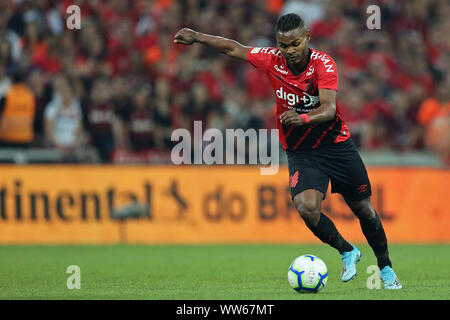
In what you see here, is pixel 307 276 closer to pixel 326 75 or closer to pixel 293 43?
pixel 326 75

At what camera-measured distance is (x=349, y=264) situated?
8664mm

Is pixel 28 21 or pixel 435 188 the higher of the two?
pixel 28 21

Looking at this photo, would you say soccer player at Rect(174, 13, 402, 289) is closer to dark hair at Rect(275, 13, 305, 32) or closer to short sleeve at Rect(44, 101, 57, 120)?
dark hair at Rect(275, 13, 305, 32)

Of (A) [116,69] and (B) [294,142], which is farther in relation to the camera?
(A) [116,69]

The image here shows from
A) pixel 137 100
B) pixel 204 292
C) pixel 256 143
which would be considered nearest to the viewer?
pixel 204 292

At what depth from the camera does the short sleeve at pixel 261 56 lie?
8625mm

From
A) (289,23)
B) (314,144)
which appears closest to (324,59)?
(289,23)

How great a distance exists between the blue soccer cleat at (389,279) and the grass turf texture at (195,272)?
10cm

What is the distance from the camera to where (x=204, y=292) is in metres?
7.98

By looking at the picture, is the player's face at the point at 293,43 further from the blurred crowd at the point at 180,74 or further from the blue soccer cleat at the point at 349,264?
the blurred crowd at the point at 180,74

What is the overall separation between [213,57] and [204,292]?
9.94m

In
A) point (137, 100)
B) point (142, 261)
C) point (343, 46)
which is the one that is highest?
point (343, 46)
